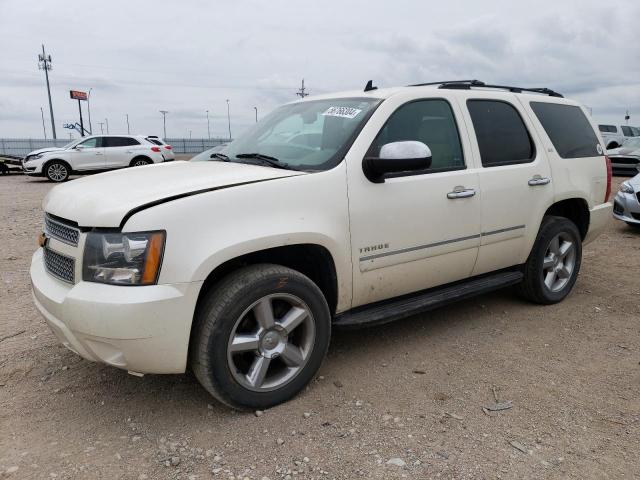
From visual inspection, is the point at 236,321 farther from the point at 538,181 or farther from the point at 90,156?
the point at 90,156

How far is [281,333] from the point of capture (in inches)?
110

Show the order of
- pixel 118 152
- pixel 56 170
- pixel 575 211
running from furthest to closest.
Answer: pixel 118 152, pixel 56 170, pixel 575 211

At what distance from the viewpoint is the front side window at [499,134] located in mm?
3725

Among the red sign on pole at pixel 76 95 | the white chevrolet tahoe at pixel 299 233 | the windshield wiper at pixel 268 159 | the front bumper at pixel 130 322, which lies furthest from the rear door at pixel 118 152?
the red sign on pole at pixel 76 95

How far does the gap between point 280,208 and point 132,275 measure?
81cm

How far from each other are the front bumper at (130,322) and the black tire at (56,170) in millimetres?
16345

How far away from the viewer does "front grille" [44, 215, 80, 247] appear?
2.56 m

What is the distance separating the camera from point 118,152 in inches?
697

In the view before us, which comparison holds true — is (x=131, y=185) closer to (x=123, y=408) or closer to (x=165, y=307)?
(x=165, y=307)

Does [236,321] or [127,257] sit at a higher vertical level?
[127,257]

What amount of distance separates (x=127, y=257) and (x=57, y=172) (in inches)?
664

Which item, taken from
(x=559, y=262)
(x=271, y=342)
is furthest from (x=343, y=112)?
(x=559, y=262)

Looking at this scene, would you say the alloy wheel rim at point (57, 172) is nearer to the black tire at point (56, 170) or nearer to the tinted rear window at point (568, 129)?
the black tire at point (56, 170)

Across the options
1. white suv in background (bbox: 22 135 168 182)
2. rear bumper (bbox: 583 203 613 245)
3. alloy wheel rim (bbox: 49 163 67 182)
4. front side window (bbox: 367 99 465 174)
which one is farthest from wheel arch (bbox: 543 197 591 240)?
alloy wheel rim (bbox: 49 163 67 182)
